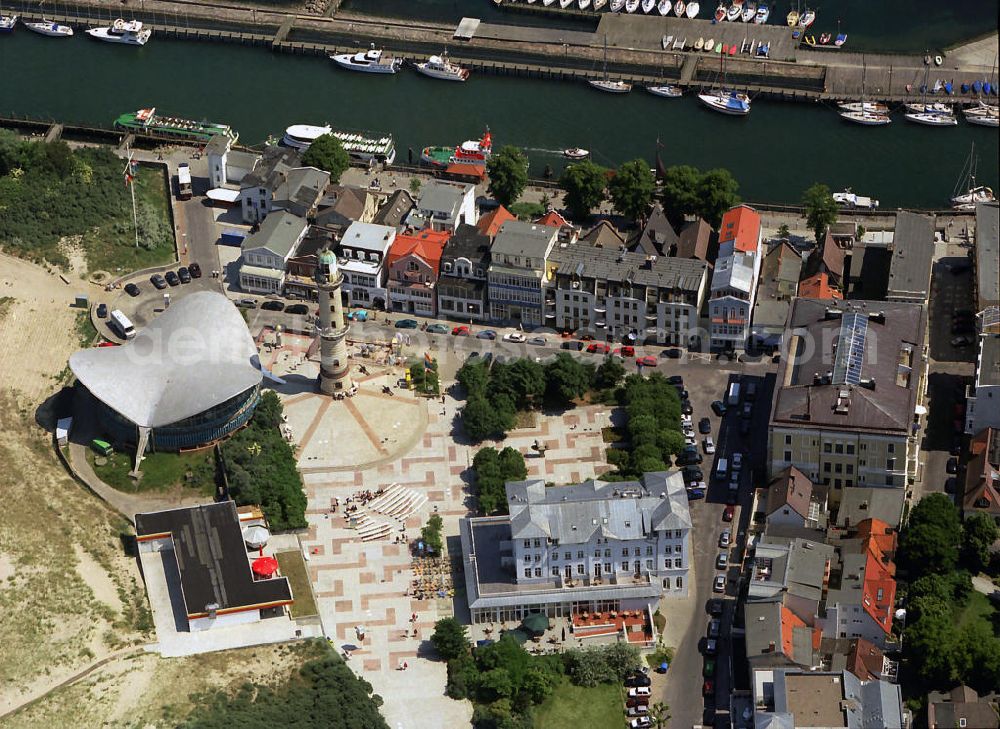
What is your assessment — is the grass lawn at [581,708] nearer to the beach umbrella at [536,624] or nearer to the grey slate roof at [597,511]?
the beach umbrella at [536,624]

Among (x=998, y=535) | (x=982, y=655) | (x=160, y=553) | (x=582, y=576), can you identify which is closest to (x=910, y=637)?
(x=982, y=655)

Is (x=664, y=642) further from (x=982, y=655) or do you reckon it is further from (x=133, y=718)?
(x=133, y=718)

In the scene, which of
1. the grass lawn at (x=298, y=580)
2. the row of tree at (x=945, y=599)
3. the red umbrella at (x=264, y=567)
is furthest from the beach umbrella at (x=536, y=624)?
the row of tree at (x=945, y=599)

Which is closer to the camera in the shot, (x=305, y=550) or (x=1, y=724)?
(x=1, y=724)

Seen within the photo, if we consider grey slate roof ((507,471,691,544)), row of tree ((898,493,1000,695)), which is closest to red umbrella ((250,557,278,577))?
grey slate roof ((507,471,691,544))

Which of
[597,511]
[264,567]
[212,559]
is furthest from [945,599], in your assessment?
[212,559]
